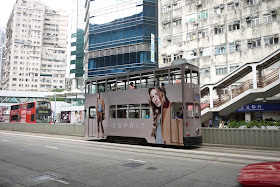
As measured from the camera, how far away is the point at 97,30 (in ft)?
147

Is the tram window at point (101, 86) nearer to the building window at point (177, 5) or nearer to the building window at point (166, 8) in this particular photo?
the building window at point (177, 5)

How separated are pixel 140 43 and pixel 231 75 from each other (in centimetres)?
2273

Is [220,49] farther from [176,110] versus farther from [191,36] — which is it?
[176,110]

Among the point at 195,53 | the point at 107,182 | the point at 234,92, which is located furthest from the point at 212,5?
the point at 107,182

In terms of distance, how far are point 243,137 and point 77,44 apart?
72389mm

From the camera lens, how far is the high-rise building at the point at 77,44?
2950 inches

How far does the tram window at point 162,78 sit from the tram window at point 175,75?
0.35m

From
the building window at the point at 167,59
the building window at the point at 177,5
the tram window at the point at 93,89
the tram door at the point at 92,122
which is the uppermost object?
the building window at the point at 177,5

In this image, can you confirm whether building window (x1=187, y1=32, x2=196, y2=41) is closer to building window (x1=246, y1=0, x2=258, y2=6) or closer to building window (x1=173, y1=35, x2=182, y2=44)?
building window (x1=173, y1=35, x2=182, y2=44)

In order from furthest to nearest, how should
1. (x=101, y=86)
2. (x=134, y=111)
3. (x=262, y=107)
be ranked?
(x=262, y=107), (x=101, y=86), (x=134, y=111)

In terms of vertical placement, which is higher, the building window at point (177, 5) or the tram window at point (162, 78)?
the building window at point (177, 5)

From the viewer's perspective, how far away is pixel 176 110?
41.8 ft

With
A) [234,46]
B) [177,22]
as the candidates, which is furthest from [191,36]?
[234,46]

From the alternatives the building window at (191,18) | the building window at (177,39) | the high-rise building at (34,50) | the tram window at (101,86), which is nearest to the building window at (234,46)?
the building window at (191,18)
